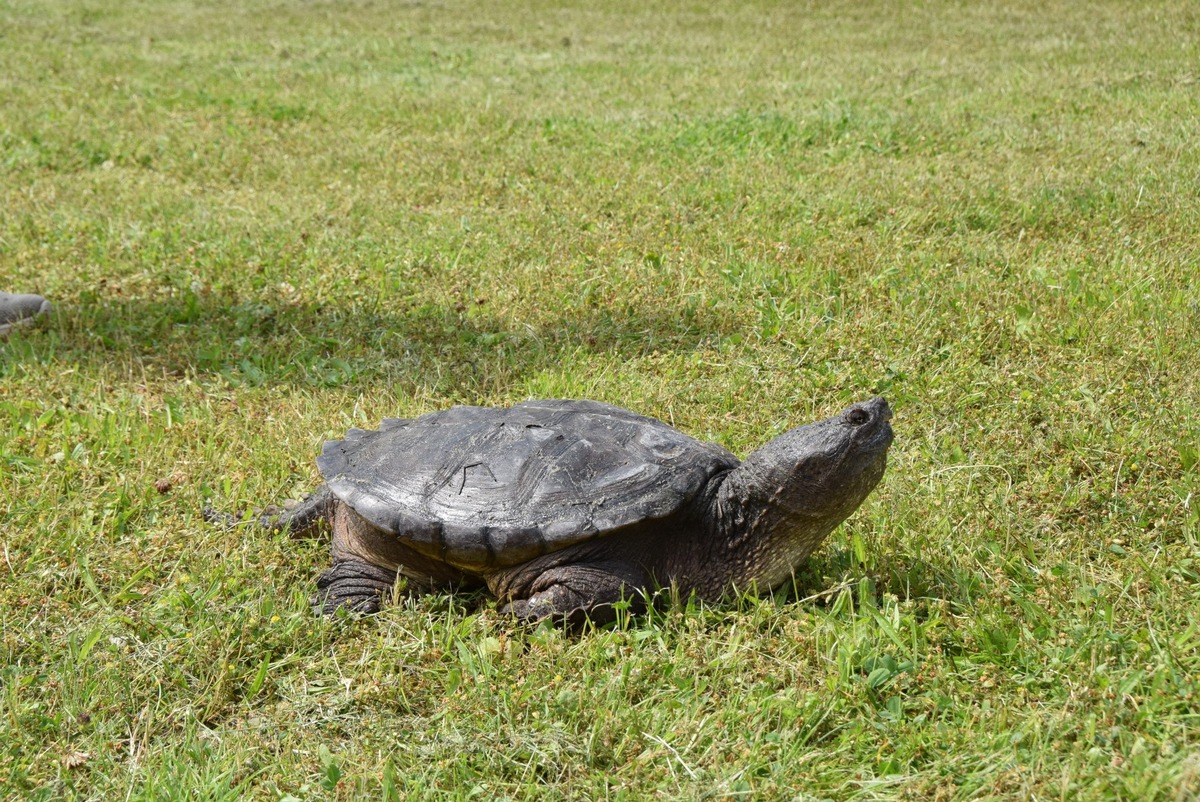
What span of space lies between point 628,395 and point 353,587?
1577mm

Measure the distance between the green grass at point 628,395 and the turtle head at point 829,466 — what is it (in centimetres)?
27

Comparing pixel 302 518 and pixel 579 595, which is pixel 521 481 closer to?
pixel 579 595

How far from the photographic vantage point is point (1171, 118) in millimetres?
8398

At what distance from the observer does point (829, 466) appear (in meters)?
2.93

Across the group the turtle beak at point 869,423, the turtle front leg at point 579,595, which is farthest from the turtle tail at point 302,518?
the turtle beak at point 869,423

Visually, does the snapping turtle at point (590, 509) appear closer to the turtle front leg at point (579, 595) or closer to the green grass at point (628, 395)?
the turtle front leg at point (579, 595)

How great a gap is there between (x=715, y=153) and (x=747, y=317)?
3.33 metres

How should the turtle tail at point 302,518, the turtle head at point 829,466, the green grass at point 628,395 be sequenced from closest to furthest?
1. the green grass at point 628,395
2. the turtle head at point 829,466
3. the turtle tail at point 302,518

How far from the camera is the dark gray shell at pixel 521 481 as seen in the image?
3.02 meters

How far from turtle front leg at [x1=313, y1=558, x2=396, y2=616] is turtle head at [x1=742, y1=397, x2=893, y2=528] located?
1149 millimetres

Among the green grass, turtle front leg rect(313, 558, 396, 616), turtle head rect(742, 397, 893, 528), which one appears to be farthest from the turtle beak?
turtle front leg rect(313, 558, 396, 616)

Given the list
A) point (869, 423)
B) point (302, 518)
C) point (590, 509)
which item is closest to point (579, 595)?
point (590, 509)

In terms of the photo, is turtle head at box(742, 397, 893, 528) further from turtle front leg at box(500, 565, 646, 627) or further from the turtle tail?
the turtle tail

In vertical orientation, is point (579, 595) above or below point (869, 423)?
below
